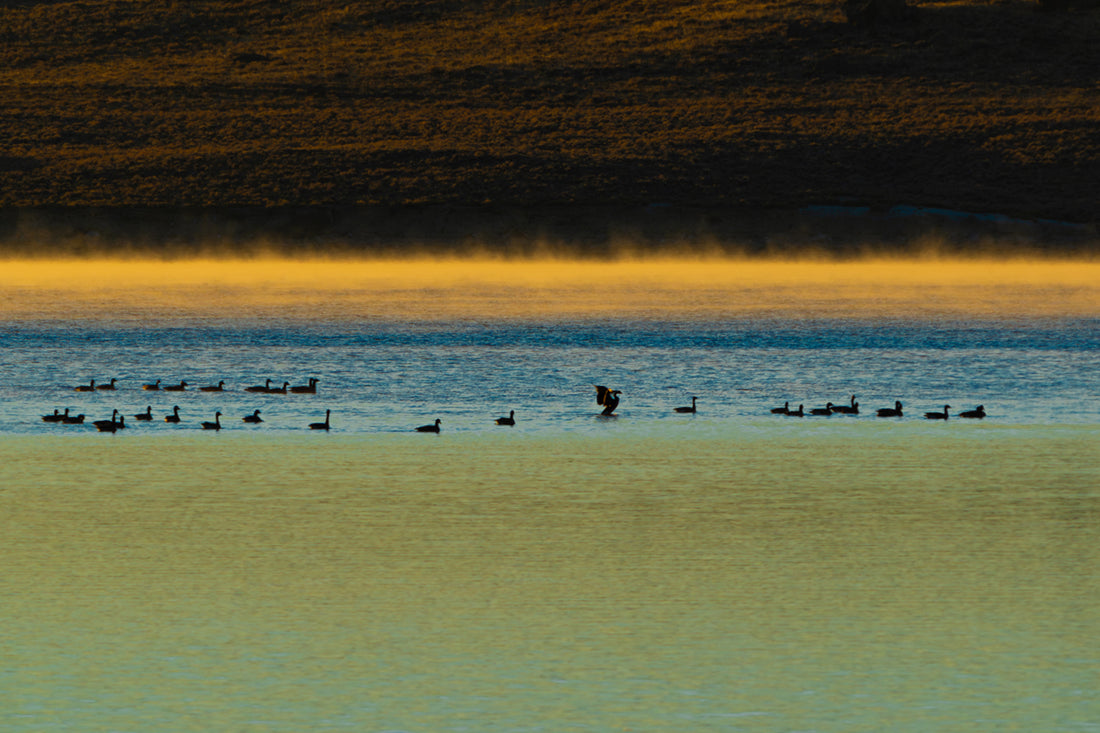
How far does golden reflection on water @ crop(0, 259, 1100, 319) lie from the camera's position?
1699 inches

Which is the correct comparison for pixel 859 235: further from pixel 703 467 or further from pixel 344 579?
pixel 344 579

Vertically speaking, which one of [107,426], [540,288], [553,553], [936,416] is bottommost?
[553,553]

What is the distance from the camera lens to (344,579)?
43.2ft

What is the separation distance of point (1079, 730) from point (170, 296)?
40.1 m

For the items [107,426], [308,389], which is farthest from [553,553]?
[308,389]

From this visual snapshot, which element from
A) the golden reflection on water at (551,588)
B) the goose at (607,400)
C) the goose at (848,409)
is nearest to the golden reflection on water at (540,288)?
the goose at (607,400)

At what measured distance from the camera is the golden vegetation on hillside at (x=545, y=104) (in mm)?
77875

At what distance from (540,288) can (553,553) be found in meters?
38.2

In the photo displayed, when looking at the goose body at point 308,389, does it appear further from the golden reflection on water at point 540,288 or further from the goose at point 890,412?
the golden reflection on water at point 540,288

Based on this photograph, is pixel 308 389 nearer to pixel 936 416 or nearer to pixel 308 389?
pixel 308 389

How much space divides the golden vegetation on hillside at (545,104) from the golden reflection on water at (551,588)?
5474 cm

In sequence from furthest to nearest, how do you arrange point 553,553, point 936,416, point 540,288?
point 540,288 → point 936,416 → point 553,553

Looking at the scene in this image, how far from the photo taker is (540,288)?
5203 cm

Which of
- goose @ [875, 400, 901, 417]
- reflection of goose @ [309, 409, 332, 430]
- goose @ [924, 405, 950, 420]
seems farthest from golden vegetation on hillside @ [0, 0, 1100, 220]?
reflection of goose @ [309, 409, 332, 430]
